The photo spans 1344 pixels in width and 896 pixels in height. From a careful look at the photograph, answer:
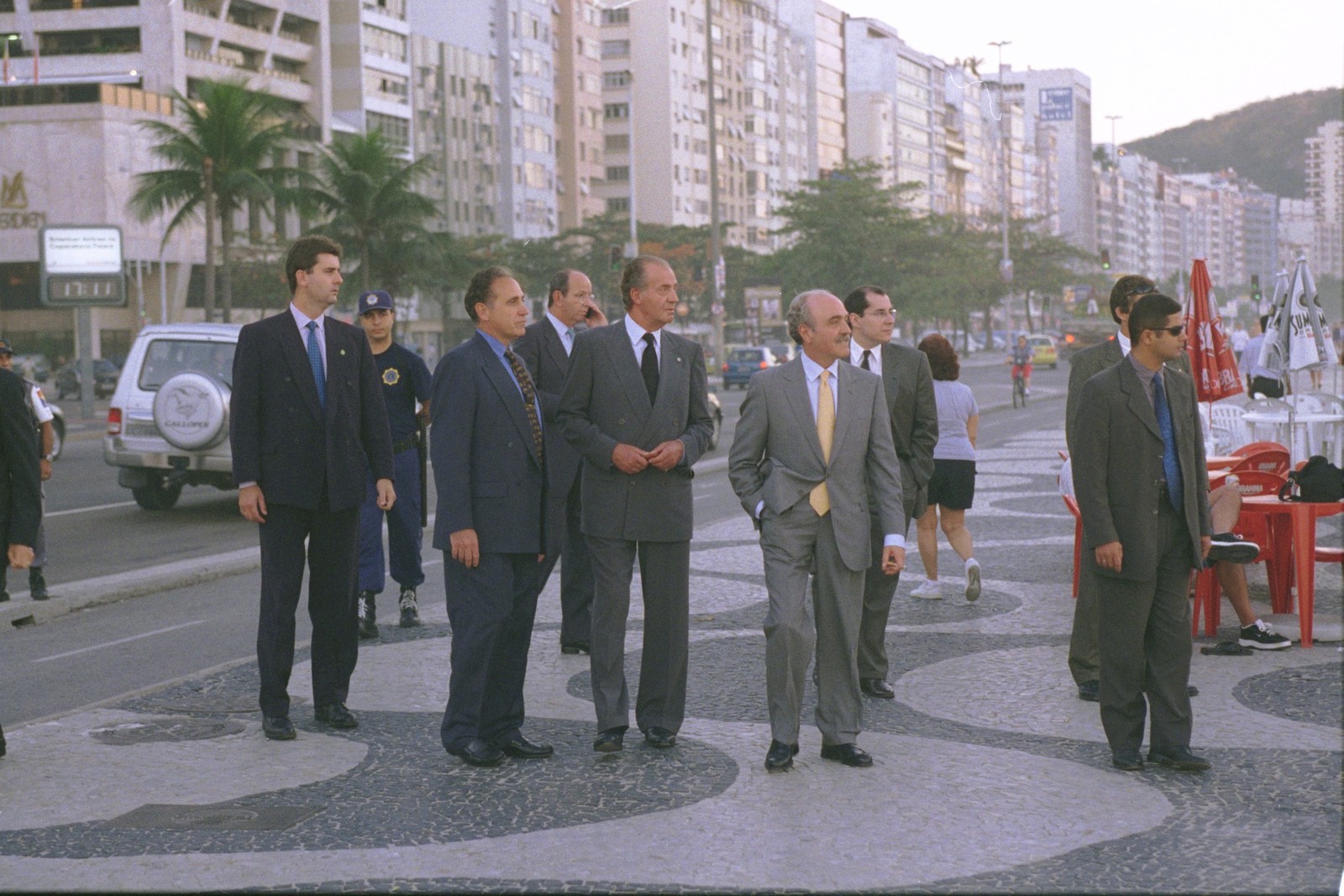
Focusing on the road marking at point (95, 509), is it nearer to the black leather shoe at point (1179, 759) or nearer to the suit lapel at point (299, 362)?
the suit lapel at point (299, 362)

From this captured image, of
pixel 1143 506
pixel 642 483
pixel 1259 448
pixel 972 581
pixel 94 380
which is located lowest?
pixel 972 581

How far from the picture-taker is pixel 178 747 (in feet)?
23.9

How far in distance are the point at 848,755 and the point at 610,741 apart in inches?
36.4

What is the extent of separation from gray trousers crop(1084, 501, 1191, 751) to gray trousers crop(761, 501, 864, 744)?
3.14ft

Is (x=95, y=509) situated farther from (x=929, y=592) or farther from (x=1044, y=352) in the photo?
(x=1044, y=352)

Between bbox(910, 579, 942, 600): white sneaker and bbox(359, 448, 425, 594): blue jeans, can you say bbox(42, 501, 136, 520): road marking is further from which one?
bbox(910, 579, 942, 600): white sneaker

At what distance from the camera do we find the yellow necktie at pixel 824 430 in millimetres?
7000

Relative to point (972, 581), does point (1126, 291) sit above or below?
above

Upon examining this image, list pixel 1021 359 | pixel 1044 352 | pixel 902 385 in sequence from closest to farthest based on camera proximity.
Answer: pixel 902 385 → pixel 1021 359 → pixel 1044 352

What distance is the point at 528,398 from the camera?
7.25 meters

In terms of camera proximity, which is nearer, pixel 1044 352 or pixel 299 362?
pixel 299 362

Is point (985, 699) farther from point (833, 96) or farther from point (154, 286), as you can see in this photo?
point (833, 96)

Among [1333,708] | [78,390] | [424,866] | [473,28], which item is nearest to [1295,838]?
[1333,708]

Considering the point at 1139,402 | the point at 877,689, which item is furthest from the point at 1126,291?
the point at 877,689
